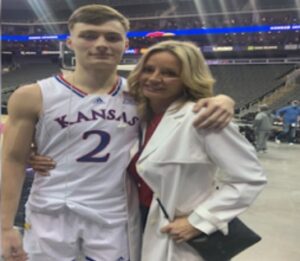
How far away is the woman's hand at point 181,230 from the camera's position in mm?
→ 1465

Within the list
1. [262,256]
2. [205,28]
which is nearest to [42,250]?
[262,256]

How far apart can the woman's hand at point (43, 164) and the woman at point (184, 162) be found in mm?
266

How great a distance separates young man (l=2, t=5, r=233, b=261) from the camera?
1.51 m

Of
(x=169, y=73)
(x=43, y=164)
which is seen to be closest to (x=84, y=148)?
(x=43, y=164)

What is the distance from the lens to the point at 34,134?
61.1 inches

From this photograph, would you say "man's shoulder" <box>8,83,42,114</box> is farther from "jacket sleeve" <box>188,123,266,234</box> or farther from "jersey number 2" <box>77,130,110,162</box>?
"jacket sleeve" <box>188,123,266,234</box>

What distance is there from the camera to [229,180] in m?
1.43

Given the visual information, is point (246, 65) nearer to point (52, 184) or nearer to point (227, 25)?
point (227, 25)

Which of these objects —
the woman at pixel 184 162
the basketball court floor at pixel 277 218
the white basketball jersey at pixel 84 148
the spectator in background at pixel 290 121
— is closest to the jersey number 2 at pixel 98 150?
the white basketball jersey at pixel 84 148

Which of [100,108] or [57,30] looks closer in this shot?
[100,108]

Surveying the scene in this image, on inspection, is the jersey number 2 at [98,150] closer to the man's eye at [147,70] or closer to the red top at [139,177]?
the red top at [139,177]

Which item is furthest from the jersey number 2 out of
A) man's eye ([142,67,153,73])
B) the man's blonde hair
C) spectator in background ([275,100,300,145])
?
spectator in background ([275,100,300,145])

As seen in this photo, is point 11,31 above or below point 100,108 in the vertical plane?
above

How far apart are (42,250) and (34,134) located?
377 mm
